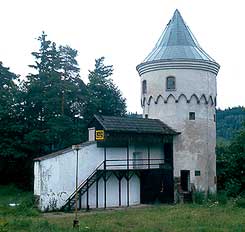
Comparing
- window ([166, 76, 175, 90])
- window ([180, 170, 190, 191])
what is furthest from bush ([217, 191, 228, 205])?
window ([166, 76, 175, 90])

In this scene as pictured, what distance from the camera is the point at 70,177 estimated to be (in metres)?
28.1

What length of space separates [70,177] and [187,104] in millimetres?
9511

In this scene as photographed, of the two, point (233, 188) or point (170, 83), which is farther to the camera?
point (233, 188)

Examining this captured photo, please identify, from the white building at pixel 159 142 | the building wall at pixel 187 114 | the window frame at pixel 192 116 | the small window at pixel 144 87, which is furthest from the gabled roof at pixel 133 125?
the small window at pixel 144 87

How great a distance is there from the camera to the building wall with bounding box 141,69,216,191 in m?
32.3

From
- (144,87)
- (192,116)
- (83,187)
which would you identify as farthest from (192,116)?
(83,187)

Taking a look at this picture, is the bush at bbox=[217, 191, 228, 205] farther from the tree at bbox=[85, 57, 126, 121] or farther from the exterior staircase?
the tree at bbox=[85, 57, 126, 121]

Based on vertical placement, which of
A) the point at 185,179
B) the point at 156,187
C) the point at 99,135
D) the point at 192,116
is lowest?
the point at 156,187

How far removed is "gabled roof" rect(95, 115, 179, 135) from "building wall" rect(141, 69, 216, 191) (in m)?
0.80

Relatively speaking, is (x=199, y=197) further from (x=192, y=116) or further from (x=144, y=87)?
(x=144, y=87)

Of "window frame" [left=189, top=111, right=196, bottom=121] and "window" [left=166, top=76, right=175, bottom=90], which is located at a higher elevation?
"window" [left=166, top=76, right=175, bottom=90]

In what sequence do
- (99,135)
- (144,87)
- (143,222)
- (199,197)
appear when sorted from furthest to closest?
1. (144,87)
2. (199,197)
3. (99,135)
4. (143,222)

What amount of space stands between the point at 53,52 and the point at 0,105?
6810 mm

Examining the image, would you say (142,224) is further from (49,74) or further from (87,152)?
(49,74)
